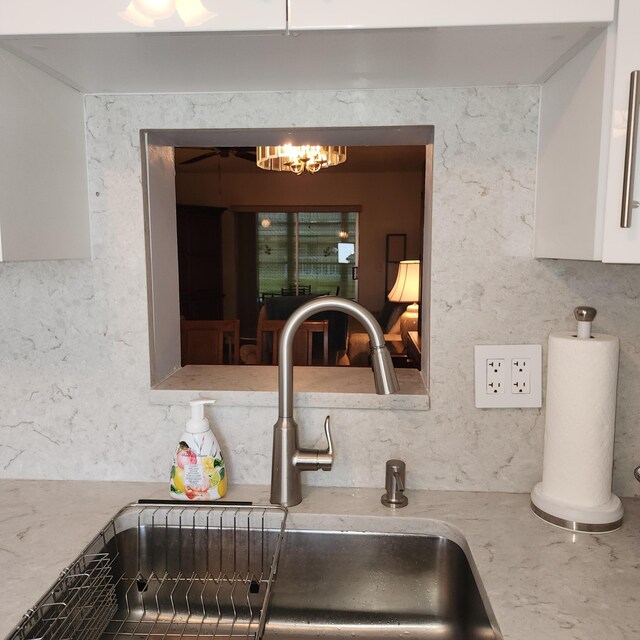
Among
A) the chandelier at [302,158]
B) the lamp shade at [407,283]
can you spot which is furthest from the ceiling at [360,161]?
the lamp shade at [407,283]

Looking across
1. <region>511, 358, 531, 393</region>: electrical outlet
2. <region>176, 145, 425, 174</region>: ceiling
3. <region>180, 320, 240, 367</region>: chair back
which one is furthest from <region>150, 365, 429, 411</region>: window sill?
<region>176, 145, 425, 174</region>: ceiling

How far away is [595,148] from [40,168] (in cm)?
80

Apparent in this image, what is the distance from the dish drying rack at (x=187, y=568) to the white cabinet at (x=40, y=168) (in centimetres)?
48

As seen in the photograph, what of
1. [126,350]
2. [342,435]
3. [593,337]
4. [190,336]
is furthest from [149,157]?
[190,336]

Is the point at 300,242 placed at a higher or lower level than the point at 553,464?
higher

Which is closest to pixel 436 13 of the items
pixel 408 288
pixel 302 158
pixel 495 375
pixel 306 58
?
pixel 306 58

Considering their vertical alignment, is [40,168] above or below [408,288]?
above

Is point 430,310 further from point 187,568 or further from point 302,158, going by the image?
point 302,158

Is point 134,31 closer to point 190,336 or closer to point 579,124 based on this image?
point 579,124

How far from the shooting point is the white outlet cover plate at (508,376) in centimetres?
104

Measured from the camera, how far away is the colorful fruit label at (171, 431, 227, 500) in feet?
3.34

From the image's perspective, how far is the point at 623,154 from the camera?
0.70 metres

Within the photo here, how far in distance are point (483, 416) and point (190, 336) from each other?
7.04ft

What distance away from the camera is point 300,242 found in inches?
289
